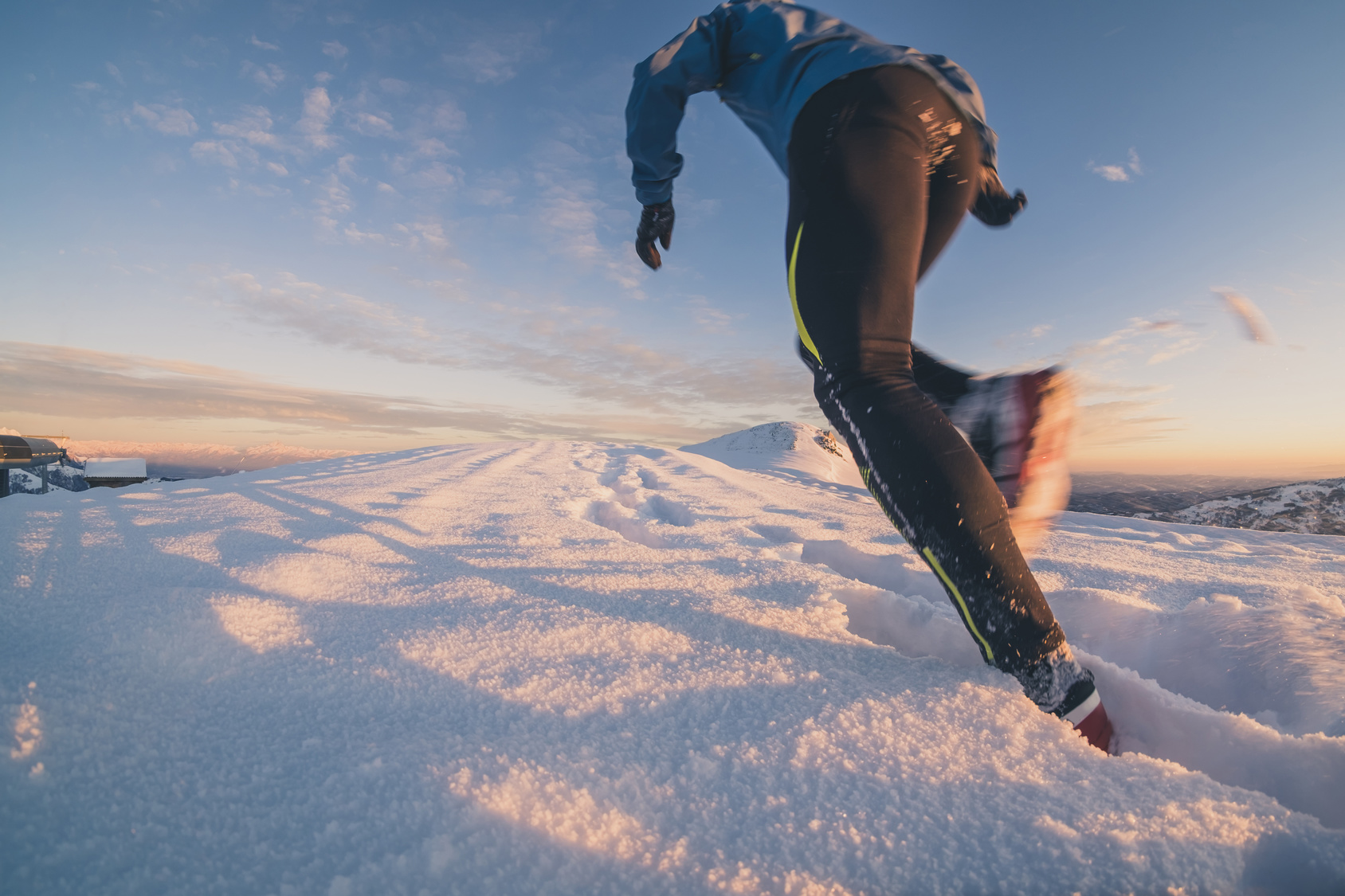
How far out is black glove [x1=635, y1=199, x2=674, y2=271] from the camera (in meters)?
1.23

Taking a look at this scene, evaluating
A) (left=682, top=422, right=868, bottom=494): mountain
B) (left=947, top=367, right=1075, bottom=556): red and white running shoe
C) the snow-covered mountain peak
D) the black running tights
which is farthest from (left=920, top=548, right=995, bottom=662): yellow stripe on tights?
the snow-covered mountain peak

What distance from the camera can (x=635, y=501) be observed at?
7.78ft

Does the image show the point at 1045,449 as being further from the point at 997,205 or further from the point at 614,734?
the point at 614,734

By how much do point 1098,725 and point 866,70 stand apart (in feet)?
3.07

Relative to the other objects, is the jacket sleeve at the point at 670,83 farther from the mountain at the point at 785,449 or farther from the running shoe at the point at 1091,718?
the mountain at the point at 785,449

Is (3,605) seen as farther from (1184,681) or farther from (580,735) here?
(1184,681)

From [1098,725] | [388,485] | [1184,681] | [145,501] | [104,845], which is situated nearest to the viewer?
[104,845]

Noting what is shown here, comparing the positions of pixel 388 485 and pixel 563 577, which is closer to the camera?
pixel 563 577

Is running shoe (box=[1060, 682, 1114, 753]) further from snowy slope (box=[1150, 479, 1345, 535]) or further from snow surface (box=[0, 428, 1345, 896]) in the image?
snowy slope (box=[1150, 479, 1345, 535])

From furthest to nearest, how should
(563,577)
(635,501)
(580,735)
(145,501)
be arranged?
(635,501)
(145,501)
(563,577)
(580,735)

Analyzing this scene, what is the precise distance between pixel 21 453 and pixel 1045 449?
832 cm

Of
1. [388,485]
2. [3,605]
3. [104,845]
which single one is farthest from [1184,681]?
[388,485]

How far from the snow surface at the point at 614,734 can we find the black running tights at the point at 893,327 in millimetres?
119

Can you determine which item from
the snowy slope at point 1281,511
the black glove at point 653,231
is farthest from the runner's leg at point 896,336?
the snowy slope at point 1281,511
